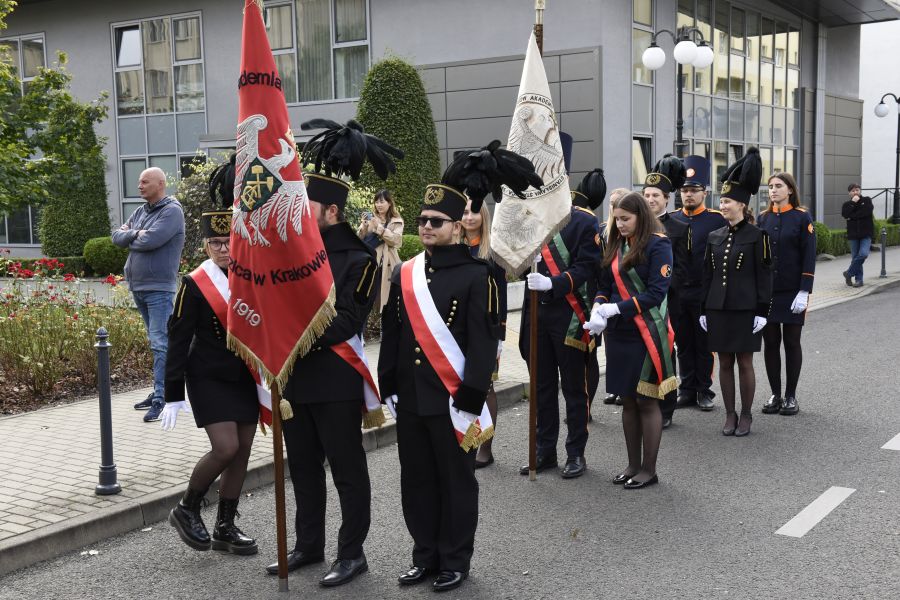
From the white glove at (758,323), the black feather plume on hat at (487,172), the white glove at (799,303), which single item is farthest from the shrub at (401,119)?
the black feather plume on hat at (487,172)

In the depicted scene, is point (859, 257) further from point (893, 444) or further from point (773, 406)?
point (893, 444)

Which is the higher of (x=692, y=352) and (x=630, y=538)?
(x=692, y=352)

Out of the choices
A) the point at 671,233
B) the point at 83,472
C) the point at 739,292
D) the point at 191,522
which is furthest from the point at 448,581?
the point at 671,233

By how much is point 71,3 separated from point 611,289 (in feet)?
77.5

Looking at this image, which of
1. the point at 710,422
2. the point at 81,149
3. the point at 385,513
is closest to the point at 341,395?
the point at 385,513

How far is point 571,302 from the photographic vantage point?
675cm

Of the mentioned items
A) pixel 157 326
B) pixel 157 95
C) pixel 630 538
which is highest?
pixel 157 95

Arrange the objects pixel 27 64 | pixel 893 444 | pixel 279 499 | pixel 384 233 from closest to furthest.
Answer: pixel 279 499 → pixel 893 444 → pixel 384 233 → pixel 27 64

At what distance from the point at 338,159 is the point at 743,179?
418cm

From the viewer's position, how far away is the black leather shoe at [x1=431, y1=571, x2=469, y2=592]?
461 cm

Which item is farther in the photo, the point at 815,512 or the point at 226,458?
the point at 815,512

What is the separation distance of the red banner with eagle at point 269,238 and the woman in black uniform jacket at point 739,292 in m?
4.37

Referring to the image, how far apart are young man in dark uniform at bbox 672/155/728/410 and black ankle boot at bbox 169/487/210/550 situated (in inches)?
204

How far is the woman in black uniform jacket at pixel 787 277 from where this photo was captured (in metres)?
8.52
